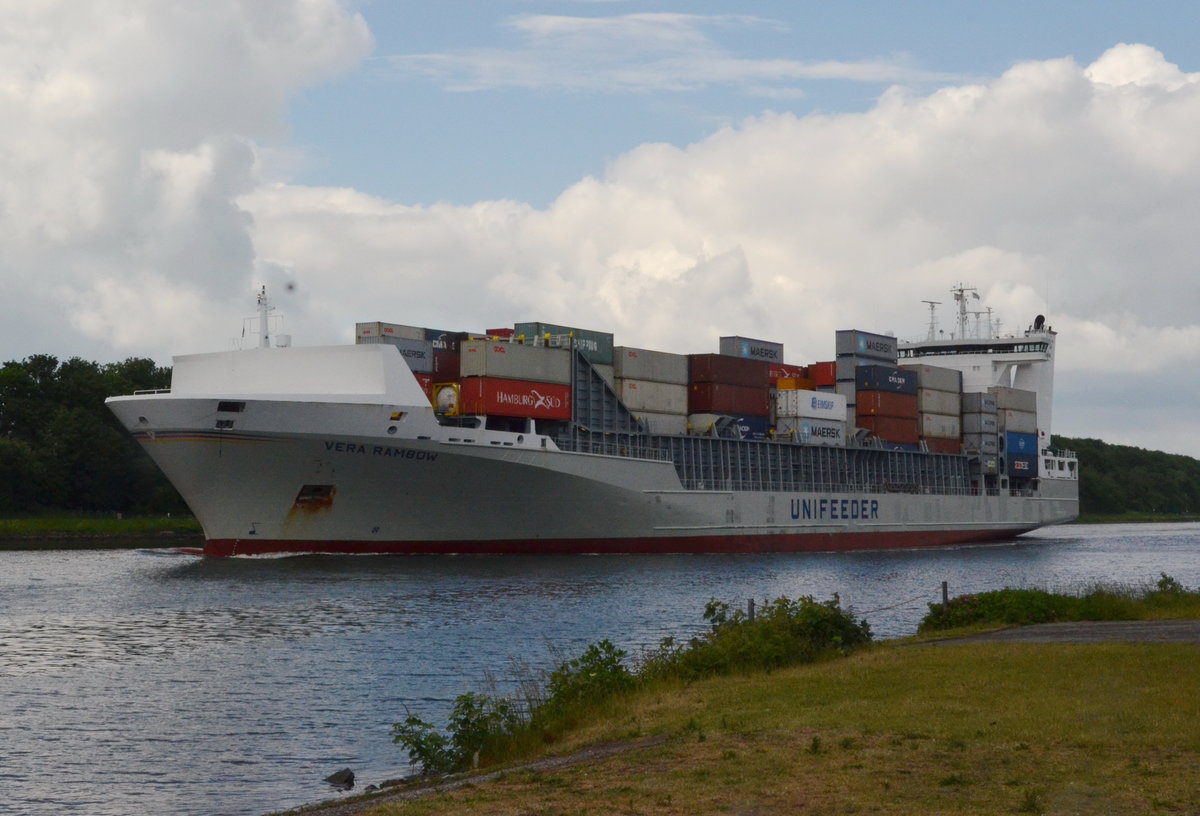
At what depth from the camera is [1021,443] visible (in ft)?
262

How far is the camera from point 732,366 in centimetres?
5766

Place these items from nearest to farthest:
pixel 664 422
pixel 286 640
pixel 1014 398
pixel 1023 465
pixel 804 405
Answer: pixel 286 640 → pixel 664 422 → pixel 804 405 → pixel 1014 398 → pixel 1023 465

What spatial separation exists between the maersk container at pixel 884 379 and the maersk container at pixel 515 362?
23054mm

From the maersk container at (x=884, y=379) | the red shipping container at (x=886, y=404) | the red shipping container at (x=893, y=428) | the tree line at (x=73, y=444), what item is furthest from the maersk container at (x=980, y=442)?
the tree line at (x=73, y=444)

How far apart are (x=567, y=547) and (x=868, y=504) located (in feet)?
77.1

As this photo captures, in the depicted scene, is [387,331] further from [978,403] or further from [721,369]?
[978,403]

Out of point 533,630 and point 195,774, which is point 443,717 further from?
point 533,630

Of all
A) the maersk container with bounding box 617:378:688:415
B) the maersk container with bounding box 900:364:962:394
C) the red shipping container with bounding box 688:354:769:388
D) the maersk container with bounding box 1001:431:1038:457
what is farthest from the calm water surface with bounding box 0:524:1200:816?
the maersk container with bounding box 1001:431:1038:457

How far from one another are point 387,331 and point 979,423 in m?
42.7

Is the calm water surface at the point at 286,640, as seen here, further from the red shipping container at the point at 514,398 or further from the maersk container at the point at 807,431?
the maersk container at the point at 807,431

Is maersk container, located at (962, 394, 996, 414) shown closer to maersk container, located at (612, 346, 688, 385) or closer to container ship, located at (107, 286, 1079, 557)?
container ship, located at (107, 286, 1079, 557)

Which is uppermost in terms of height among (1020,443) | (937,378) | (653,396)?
(937,378)

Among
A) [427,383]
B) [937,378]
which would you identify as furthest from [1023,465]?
[427,383]

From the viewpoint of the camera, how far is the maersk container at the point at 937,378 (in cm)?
7150
